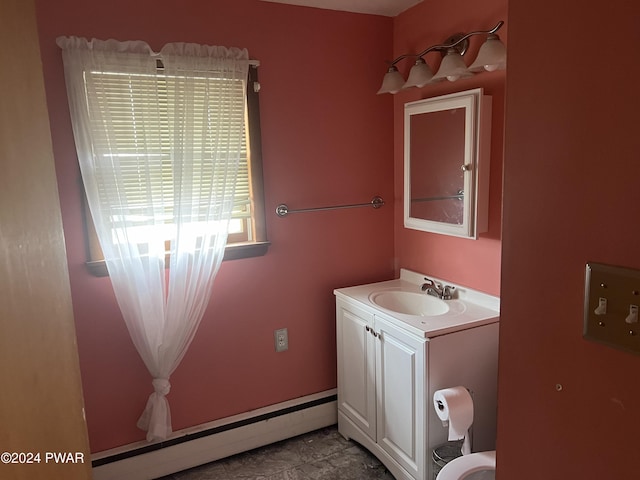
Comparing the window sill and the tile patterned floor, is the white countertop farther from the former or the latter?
the tile patterned floor

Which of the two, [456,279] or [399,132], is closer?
[456,279]

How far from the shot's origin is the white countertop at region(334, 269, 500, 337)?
1915mm

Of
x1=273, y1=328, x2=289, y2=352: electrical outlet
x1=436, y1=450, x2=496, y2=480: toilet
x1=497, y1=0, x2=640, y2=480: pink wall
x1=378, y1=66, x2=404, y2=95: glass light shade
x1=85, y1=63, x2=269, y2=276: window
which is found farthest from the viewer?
x1=273, y1=328, x2=289, y2=352: electrical outlet

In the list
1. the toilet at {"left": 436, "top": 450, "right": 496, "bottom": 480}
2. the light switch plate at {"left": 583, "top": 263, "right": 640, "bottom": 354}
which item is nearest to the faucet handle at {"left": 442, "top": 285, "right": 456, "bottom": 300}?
the toilet at {"left": 436, "top": 450, "right": 496, "bottom": 480}

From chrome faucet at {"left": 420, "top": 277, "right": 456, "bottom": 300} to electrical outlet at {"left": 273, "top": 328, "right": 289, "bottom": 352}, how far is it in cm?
75

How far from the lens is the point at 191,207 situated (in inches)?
83.0

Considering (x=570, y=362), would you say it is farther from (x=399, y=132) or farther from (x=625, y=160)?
(x=399, y=132)

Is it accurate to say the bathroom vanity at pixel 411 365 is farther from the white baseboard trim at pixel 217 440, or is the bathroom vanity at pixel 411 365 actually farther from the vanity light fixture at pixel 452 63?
the vanity light fixture at pixel 452 63

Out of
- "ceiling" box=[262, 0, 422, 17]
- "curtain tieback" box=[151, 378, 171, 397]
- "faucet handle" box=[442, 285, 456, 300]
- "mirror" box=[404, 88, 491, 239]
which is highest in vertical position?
"ceiling" box=[262, 0, 422, 17]

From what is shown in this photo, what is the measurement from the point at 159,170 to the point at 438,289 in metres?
1.42

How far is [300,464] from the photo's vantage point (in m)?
2.33

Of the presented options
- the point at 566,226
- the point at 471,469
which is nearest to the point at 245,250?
the point at 471,469

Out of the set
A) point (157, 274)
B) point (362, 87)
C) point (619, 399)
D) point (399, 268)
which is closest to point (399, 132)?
point (362, 87)

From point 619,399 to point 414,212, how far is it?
1.78 metres
